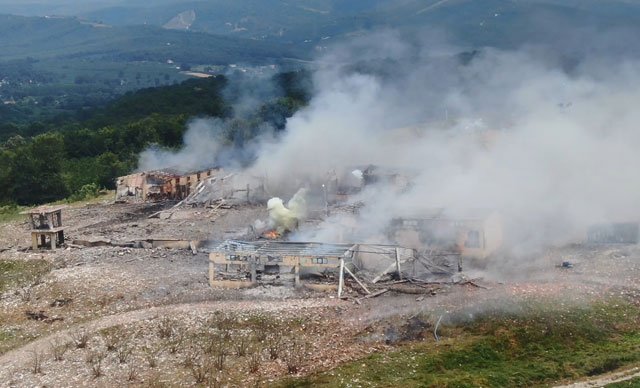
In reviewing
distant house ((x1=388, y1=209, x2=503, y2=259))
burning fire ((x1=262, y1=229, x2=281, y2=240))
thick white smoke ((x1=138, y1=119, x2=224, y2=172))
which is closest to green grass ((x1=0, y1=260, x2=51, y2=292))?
burning fire ((x1=262, y1=229, x2=281, y2=240))

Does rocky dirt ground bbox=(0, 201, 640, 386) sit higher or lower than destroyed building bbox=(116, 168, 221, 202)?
lower

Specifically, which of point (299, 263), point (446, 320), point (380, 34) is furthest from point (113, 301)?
point (380, 34)

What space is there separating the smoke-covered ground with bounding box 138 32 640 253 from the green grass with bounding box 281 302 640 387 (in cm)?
601

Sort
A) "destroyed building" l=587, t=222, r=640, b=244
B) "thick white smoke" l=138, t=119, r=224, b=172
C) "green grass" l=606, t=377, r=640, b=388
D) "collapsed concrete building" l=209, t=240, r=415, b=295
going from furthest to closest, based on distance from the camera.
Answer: "thick white smoke" l=138, t=119, r=224, b=172
"destroyed building" l=587, t=222, r=640, b=244
"collapsed concrete building" l=209, t=240, r=415, b=295
"green grass" l=606, t=377, r=640, b=388

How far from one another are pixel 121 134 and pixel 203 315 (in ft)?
118

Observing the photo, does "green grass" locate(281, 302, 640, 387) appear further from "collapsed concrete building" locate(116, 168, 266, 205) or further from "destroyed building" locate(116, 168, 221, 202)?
"destroyed building" locate(116, 168, 221, 202)

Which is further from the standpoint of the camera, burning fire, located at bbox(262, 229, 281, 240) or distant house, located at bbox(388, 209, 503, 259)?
burning fire, located at bbox(262, 229, 281, 240)

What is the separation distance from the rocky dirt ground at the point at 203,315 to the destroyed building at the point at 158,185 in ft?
34.4

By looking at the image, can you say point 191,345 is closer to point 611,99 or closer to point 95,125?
point 611,99

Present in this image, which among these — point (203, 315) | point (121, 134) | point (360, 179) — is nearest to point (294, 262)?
point (203, 315)

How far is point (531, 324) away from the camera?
59.1ft

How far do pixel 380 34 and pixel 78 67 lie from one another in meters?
109

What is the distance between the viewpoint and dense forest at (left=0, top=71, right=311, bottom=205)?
133 feet

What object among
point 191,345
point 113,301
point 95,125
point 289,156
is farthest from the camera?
point 95,125
